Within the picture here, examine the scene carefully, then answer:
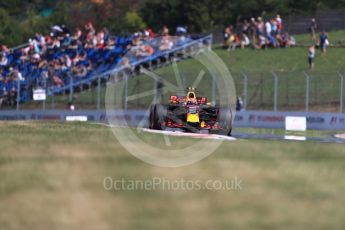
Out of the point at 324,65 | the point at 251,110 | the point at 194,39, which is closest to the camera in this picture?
the point at 251,110

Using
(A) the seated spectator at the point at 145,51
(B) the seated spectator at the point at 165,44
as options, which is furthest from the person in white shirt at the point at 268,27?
(A) the seated spectator at the point at 145,51

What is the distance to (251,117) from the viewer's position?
39281 millimetres

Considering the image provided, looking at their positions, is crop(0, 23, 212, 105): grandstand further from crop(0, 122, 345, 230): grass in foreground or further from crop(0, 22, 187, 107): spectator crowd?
crop(0, 122, 345, 230): grass in foreground

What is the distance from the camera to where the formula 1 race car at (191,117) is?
24.2m

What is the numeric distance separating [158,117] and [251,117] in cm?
1558

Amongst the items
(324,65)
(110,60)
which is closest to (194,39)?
(110,60)

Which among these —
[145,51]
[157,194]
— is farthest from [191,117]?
[145,51]

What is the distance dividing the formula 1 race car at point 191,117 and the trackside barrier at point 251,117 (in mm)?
8889

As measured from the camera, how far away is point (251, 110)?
133 feet

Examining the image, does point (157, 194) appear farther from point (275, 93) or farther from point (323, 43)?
point (323, 43)

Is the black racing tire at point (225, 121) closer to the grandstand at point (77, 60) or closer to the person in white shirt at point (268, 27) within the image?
the grandstand at point (77, 60)

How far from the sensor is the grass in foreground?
8.23 m

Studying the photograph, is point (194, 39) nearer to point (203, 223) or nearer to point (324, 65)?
point (324, 65)

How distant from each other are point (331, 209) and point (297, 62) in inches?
1482
